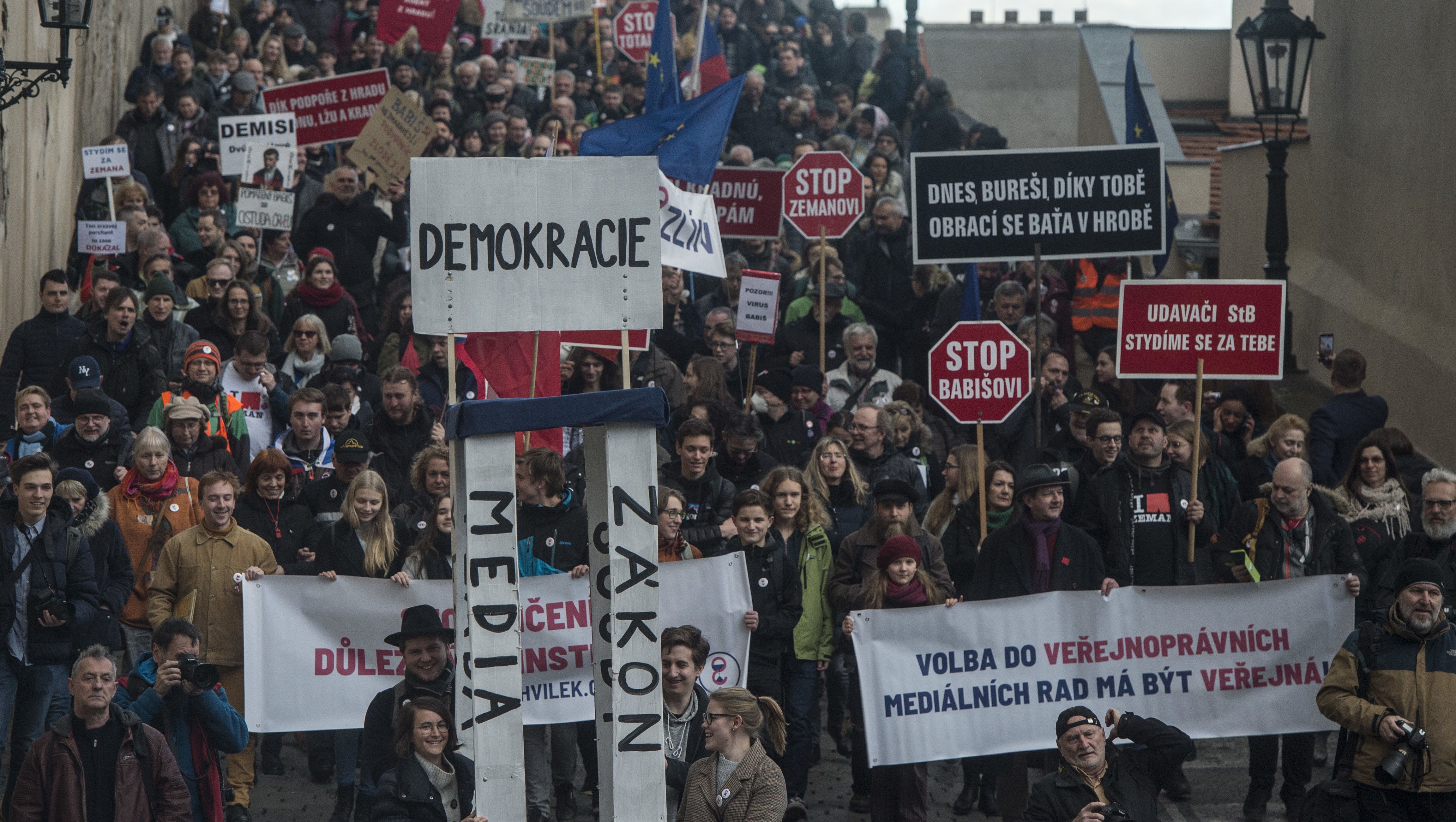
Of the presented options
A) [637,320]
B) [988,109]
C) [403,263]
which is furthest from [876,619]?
[988,109]

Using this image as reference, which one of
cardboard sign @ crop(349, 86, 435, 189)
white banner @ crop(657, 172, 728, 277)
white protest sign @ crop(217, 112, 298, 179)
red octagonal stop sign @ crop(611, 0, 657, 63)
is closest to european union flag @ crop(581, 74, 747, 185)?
A: white banner @ crop(657, 172, 728, 277)

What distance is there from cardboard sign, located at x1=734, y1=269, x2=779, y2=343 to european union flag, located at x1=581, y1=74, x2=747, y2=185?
37.8 inches

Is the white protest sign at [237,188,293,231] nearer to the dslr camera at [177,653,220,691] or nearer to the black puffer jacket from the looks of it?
the black puffer jacket

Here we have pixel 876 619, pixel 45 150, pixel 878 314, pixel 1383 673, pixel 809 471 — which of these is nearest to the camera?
pixel 1383 673

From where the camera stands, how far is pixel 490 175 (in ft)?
20.0

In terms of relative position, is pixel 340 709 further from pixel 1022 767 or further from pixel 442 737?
pixel 1022 767

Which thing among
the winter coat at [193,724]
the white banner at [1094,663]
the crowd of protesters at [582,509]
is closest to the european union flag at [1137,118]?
the crowd of protesters at [582,509]

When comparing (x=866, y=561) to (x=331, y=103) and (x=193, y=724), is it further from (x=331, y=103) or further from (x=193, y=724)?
(x=331, y=103)

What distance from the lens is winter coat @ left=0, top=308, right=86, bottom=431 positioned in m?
12.5

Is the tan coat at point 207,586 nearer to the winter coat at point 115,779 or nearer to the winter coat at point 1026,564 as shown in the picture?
the winter coat at point 115,779

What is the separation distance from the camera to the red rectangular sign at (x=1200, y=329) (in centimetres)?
1074

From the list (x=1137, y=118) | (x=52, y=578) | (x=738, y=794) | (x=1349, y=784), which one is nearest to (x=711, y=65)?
(x=1137, y=118)

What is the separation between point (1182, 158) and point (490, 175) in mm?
16166

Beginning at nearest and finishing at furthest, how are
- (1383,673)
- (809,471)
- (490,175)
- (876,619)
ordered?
(490,175) < (1383,673) < (876,619) < (809,471)
